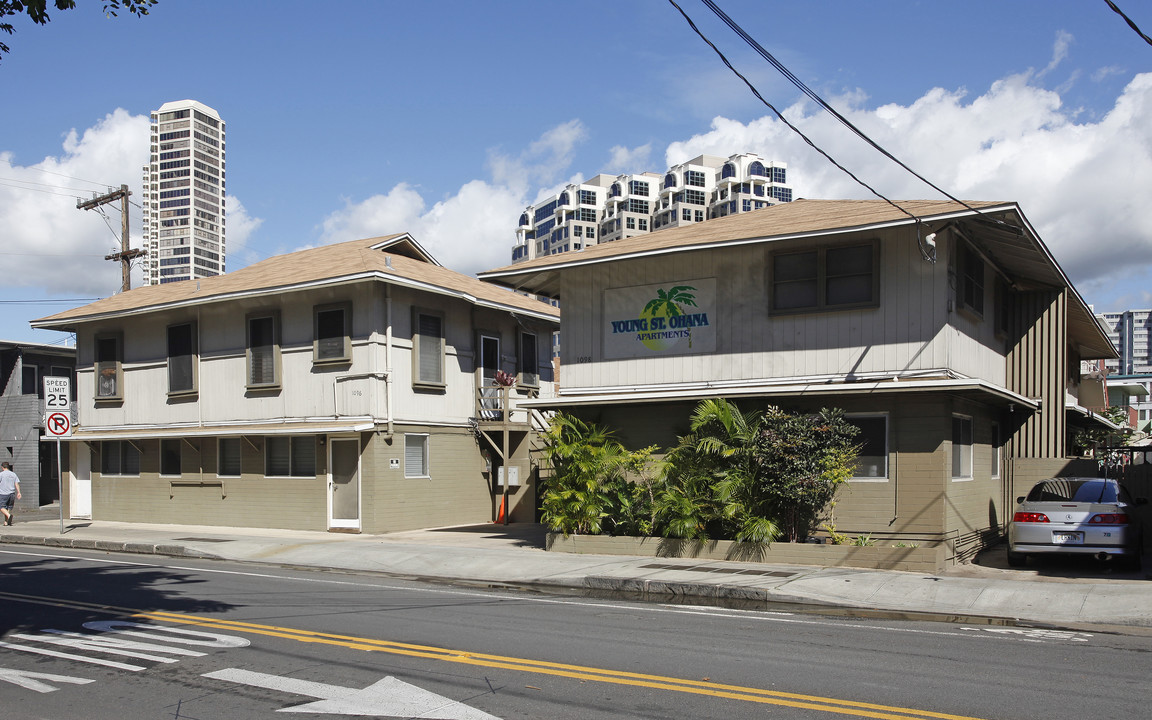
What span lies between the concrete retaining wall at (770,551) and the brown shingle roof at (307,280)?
8015 millimetres

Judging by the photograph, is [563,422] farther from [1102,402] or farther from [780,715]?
[1102,402]

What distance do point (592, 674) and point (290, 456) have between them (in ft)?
55.2

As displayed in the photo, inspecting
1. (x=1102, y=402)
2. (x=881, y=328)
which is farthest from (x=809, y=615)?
(x=1102, y=402)

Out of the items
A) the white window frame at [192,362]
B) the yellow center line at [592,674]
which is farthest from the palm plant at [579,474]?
the white window frame at [192,362]

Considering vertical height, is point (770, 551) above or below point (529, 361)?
below

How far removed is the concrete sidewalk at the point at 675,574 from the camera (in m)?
11.5

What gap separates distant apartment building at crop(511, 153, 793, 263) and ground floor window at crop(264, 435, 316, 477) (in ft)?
434

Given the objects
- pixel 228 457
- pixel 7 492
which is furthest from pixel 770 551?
pixel 7 492

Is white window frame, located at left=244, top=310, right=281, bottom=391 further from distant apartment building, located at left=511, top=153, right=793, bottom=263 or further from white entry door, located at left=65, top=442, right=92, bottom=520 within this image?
distant apartment building, located at left=511, top=153, right=793, bottom=263

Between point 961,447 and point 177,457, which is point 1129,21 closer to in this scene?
point 961,447

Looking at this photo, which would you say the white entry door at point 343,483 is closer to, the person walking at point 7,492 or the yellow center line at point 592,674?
the person walking at point 7,492

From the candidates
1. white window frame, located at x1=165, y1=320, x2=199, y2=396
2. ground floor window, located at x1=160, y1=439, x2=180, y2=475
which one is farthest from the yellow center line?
ground floor window, located at x1=160, y1=439, x2=180, y2=475

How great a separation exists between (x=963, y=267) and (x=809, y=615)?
7.87m

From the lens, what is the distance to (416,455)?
75.6 feet
